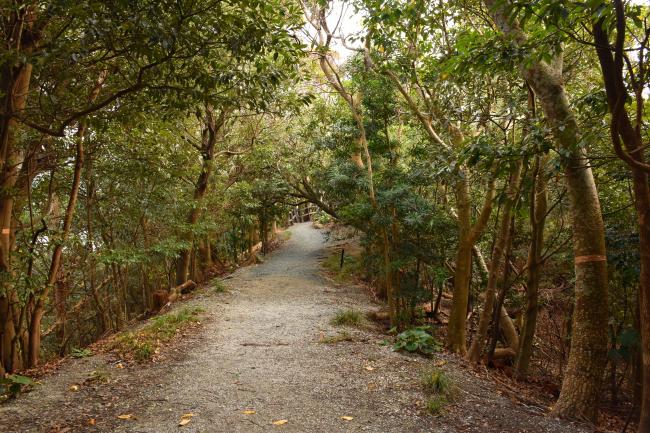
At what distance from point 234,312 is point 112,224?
441cm

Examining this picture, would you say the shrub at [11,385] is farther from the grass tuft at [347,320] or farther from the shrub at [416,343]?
the grass tuft at [347,320]

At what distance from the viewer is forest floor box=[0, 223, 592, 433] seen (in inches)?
166

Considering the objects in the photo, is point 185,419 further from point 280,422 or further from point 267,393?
point 267,393

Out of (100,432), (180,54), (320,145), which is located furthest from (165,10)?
(320,145)

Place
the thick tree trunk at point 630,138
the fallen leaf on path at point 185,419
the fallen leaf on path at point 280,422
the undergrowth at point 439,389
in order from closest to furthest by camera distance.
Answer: the thick tree trunk at point 630,138 < the fallen leaf on path at point 185,419 < the fallen leaf on path at point 280,422 < the undergrowth at point 439,389

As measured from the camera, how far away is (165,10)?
3707 millimetres

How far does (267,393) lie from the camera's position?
16.6ft

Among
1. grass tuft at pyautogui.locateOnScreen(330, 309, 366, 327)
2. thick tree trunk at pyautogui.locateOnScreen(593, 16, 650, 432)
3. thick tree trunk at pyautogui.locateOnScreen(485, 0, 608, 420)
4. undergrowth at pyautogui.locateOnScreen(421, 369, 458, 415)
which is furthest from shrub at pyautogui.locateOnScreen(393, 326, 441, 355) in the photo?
thick tree trunk at pyautogui.locateOnScreen(593, 16, 650, 432)

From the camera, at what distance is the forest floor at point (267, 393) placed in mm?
4223

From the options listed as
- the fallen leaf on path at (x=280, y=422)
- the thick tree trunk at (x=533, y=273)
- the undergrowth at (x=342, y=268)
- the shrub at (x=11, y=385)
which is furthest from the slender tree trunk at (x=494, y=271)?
the undergrowth at (x=342, y=268)

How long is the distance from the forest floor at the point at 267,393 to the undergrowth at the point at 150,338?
216 mm

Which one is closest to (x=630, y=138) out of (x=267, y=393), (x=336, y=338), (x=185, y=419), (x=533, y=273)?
(x=267, y=393)

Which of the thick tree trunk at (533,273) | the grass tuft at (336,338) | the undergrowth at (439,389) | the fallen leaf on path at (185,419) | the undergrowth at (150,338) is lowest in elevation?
the undergrowth at (150,338)

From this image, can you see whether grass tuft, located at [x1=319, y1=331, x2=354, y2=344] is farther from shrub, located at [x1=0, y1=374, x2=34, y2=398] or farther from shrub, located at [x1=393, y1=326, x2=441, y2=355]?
shrub, located at [x1=0, y1=374, x2=34, y2=398]
